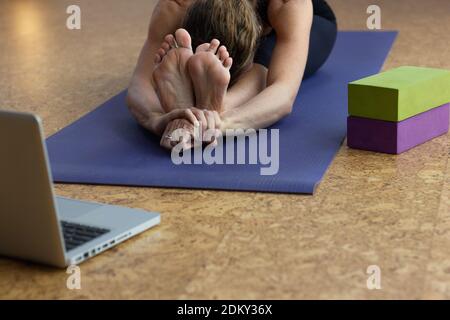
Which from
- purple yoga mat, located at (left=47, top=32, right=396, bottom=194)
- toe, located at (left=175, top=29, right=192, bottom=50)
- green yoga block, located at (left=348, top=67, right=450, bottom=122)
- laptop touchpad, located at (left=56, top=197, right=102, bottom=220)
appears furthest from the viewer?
toe, located at (left=175, top=29, right=192, bottom=50)

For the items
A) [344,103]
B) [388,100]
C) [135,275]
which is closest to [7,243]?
[135,275]

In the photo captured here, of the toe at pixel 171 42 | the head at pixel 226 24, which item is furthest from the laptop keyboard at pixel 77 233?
the head at pixel 226 24

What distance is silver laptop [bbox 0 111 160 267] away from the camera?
1.39 m

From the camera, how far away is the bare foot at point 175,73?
2191mm

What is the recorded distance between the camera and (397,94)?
6.75 feet

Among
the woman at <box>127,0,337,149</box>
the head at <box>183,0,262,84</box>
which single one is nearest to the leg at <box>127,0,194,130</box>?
the woman at <box>127,0,337,149</box>

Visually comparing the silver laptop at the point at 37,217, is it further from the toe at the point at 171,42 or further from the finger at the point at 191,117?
the toe at the point at 171,42

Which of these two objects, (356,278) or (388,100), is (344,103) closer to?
(388,100)

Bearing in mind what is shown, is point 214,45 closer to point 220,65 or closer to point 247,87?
point 220,65

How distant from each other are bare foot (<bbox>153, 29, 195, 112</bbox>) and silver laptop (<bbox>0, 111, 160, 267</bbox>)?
0.61m

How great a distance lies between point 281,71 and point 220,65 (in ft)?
0.95

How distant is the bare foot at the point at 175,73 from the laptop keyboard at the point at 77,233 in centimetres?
69

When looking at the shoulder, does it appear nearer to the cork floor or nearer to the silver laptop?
the cork floor

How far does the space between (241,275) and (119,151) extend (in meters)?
0.80
